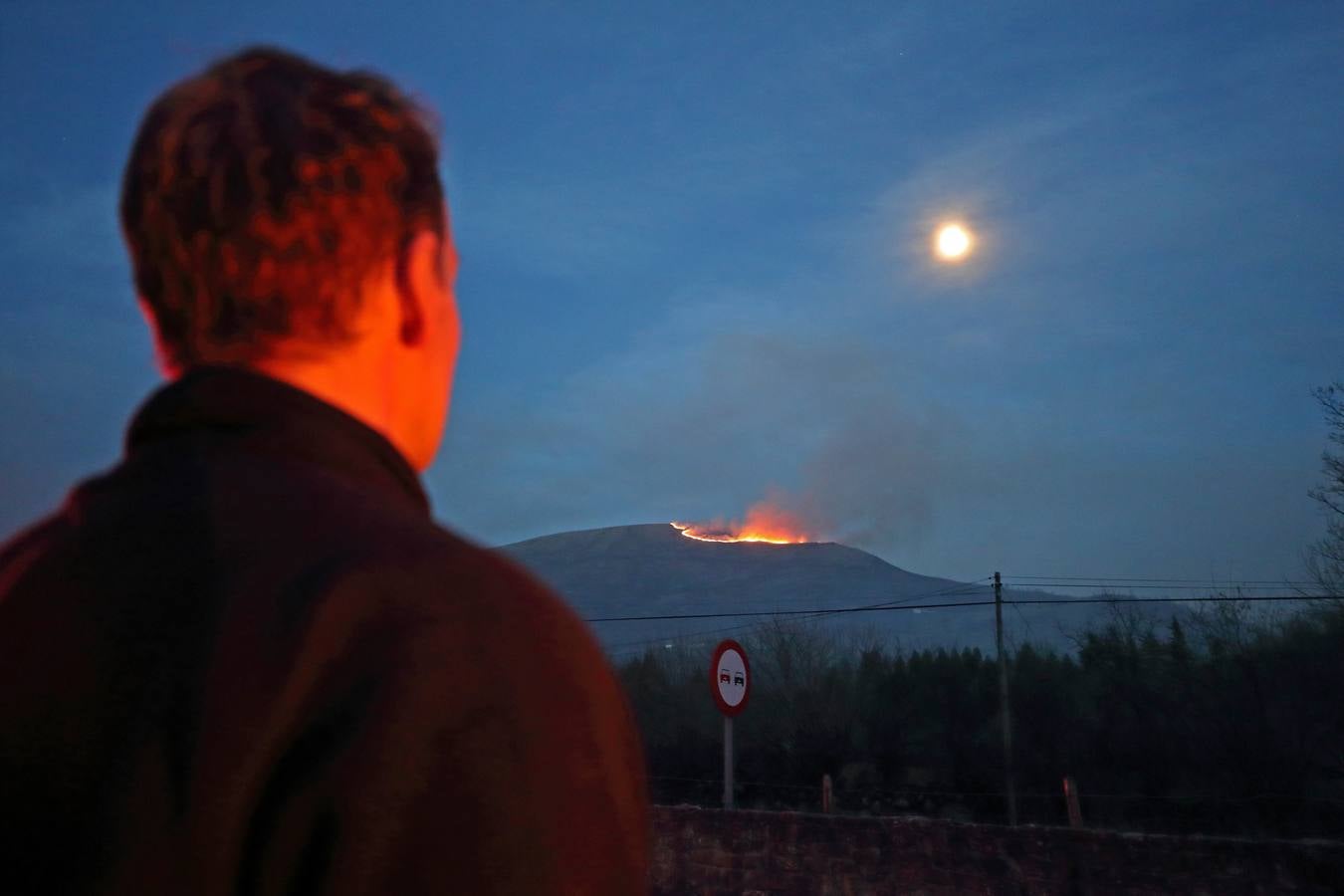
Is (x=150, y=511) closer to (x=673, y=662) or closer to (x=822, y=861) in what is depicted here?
(x=822, y=861)

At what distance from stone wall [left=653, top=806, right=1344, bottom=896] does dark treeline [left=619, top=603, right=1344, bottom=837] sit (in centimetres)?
1563

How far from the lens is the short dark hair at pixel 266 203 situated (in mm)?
978

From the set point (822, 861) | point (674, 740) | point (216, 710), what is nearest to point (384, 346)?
point (216, 710)

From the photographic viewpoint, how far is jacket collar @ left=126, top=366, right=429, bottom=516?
88cm

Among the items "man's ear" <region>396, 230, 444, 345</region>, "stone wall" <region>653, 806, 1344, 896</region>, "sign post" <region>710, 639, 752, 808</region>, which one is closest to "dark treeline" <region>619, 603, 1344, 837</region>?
"sign post" <region>710, 639, 752, 808</region>

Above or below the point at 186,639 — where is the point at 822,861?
below

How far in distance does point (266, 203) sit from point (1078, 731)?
31.5m

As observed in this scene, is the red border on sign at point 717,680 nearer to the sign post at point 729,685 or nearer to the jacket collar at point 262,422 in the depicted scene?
the sign post at point 729,685

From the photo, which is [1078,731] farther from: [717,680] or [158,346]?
[158,346]

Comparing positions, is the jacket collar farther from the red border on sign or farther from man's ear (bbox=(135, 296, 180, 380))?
the red border on sign

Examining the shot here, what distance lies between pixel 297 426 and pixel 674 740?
116 ft

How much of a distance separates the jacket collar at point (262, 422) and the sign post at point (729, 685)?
13.2m

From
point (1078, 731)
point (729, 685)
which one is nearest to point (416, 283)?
point (729, 685)

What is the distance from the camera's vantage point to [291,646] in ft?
2.41
